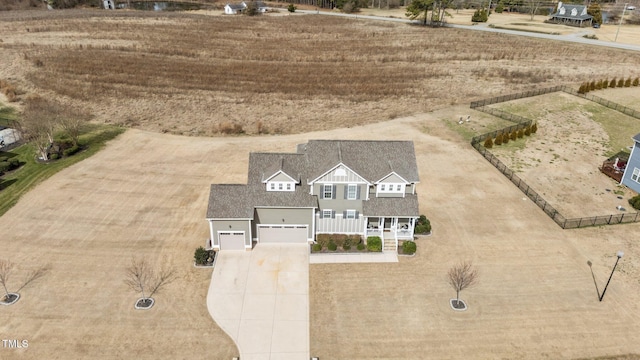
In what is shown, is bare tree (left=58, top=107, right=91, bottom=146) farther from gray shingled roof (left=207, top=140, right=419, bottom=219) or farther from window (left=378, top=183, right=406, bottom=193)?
window (left=378, top=183, right=406, bottom=193)

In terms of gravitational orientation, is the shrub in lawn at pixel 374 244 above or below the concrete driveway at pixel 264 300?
above

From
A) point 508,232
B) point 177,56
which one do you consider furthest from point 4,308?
point 177,56

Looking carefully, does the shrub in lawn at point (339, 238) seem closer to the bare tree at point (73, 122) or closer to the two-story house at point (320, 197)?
the two-story house at point (320, 197)

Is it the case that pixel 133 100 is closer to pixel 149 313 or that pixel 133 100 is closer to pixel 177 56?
pixel 177 56

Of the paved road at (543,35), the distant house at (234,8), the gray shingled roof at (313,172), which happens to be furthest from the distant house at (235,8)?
the gray shingled roof at (313,172)

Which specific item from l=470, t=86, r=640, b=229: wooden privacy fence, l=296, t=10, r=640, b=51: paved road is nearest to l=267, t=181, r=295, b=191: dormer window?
l=470, t=86, r=640, b=229: wooden privacy fence

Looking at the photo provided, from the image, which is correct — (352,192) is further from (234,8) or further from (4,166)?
(234,8)
